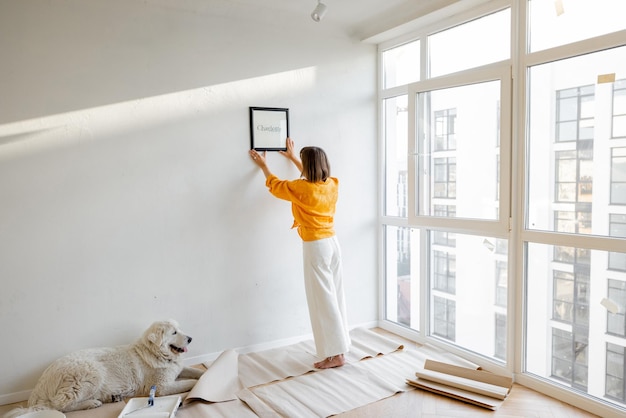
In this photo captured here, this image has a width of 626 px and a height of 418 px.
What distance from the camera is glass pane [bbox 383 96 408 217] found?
13.0ft

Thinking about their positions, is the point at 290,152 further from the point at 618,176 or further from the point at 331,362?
the point at 618,176

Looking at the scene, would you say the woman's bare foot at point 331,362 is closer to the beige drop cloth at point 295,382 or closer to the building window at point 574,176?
the beige drop cloth at point 295,382

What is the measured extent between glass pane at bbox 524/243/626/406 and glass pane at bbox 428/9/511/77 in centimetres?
132

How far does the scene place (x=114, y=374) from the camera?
275cm

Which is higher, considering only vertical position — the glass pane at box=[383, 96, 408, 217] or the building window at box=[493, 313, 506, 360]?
the glass pane at box=[383, 96, 408, 217]

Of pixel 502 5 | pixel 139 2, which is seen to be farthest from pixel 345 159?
pixel 139 2

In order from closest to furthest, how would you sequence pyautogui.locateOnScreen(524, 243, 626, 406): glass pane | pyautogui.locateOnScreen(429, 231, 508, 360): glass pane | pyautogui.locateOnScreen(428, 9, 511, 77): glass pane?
pyautogui.locateOnScreen(524, 243, 626, 406): glass pane < pyautogui.locateOnScreen(428, 9, 511, 77): glass pane < pyautogui.locateOnScreen(429, 231, 508, 360): glass pane

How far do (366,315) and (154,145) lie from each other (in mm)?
2335

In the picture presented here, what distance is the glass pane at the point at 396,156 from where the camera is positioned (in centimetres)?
397

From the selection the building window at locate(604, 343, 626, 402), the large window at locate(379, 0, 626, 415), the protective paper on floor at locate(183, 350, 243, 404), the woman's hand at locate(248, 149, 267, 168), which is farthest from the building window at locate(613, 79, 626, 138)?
the protective paper on floor at locate(183, 350, 243, 404)

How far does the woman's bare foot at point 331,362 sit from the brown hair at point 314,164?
126cm

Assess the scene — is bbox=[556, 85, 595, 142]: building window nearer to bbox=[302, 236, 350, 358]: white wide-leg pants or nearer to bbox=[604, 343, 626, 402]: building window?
bbox=[604, 343, 626, 402]: building window

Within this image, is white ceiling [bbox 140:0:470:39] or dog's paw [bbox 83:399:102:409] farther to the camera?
white ceiling [bbox 140:0:470:39]

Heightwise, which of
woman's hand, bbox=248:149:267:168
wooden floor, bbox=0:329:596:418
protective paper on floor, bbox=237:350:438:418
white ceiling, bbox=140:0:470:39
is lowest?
wooden floor, bbox=0:329:596:418
